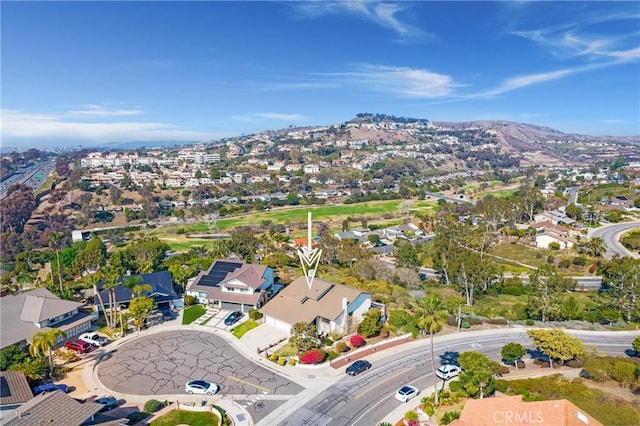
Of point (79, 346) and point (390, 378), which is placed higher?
point (390, 378)

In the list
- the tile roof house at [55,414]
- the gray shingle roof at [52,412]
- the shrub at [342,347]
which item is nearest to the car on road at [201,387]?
the tile roof house at [55,414]

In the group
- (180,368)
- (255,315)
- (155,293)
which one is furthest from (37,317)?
(255,315)

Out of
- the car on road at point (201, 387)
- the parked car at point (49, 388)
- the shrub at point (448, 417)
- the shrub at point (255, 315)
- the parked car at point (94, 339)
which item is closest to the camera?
the shrub at point (448, 417)

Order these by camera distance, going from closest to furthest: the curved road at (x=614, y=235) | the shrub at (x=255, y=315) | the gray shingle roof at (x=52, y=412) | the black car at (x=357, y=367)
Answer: the gray shingle roof at (x=52, y=412), the black car at (x=357, y=367), the shrub at (x=255, y=315), the curved road at (x=614, y=235)

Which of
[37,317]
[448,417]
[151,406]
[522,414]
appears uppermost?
[522,414]

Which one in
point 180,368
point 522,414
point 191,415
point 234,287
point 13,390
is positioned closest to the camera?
point 522,414

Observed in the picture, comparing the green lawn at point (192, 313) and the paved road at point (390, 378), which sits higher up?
the paved road at point (390, 378)

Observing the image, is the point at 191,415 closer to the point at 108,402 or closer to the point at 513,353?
the point at 108,402

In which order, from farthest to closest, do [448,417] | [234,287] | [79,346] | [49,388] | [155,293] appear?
1. [234,287]
2. [155,293]
3. [79,346]
4. [49,388]
5. [448,417]

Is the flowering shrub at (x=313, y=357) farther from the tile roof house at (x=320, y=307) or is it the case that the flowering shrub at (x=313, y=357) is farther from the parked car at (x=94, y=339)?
the parked car at (x=94, y=339)
